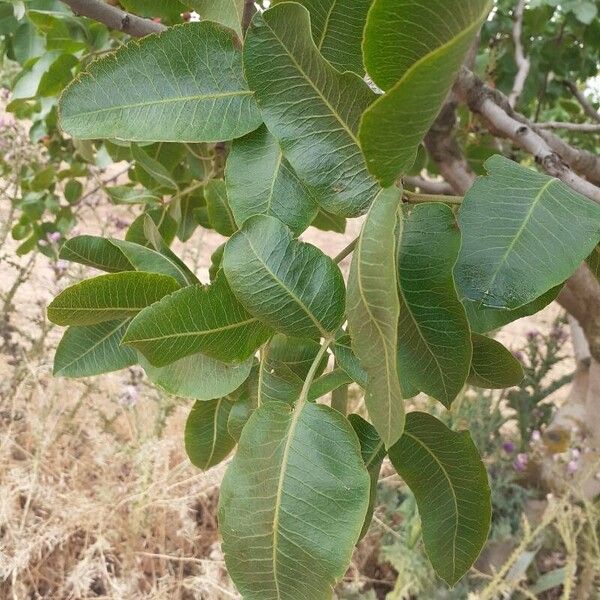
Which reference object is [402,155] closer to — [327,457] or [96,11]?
[327,457]

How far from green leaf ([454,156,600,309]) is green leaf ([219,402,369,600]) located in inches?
3.8

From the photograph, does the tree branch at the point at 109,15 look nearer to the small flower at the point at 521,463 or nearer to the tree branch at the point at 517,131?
the tree branch at the point at 517,131


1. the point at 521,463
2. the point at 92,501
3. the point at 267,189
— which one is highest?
the point at 267,189

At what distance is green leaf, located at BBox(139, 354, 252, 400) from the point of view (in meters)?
0.38

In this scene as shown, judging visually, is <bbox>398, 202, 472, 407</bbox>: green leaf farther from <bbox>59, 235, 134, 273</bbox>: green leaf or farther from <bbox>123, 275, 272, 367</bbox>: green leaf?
<bbox>59, 235, 134, 273</bbox>: green leaf

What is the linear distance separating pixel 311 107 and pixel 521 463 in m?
1.78

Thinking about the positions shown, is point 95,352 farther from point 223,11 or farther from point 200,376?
point 223,11

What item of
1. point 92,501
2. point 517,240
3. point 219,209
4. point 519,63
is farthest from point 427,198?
point 92,501

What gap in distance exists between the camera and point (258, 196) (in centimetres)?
38

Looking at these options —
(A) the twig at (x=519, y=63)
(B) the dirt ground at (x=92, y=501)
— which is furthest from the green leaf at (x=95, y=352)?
(B) the dirt ground at (x=92, y=501)

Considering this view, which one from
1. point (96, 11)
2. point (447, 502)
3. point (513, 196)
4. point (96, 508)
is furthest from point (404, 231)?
point (96, 508)

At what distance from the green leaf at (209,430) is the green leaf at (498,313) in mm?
210

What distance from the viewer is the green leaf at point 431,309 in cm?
30

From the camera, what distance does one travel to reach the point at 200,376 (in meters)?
0.39
